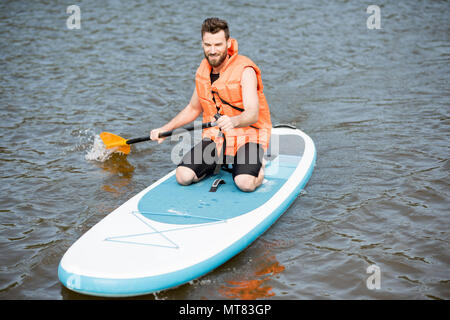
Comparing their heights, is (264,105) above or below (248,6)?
below

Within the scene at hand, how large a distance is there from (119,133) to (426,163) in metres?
3.79

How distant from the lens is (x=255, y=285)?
3287mm

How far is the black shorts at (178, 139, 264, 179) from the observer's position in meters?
4.07

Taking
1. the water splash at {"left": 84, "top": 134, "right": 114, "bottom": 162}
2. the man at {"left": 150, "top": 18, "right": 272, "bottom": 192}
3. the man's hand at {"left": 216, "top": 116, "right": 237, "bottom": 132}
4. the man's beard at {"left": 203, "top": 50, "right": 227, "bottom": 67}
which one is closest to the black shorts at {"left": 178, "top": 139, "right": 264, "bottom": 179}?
the man at {"left": 150, "top": 18, "right": 272, "bottom": 192}

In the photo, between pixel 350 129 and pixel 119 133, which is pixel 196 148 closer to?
pixel 119 133

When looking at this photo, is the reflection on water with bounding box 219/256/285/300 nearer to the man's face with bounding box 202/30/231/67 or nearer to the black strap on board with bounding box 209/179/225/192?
the black strap on board with bounding box 209/179/225/192

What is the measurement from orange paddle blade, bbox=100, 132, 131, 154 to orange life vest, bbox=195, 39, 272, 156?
3.52 feet

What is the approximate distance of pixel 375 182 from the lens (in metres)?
4.78

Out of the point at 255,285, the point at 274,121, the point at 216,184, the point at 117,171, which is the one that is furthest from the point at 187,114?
the point at 274,121

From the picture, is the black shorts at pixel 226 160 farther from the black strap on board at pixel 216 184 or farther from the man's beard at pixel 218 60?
the man's beard at pixel 218 60

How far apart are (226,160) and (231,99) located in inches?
23.5

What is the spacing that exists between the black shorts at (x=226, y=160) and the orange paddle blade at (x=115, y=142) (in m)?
0.95

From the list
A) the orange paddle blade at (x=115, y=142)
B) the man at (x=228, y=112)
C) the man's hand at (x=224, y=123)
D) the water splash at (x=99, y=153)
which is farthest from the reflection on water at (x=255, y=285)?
the water splash at (x=99, y=153)

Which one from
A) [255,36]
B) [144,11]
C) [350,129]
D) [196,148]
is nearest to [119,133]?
[196,148]
